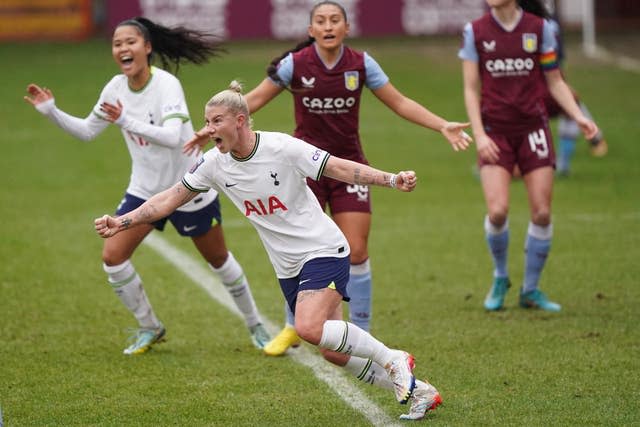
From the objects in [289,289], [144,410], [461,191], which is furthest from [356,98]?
[461,191]

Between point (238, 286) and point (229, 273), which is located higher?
point (229, 273)

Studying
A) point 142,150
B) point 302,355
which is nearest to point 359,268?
point 302,355

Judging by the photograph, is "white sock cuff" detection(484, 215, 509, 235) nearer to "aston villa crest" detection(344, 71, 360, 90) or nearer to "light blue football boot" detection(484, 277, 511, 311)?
"light blue football boot" detection(484, 277, 511, 311)

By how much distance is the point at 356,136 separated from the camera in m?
8.17

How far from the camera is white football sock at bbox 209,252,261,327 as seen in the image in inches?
333

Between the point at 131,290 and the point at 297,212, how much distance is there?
7.01 ft

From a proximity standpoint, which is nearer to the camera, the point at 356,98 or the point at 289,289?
the point at 289,289

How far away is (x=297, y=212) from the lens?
6.55 metres

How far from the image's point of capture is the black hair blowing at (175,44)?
8.52m

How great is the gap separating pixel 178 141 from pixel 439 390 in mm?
2485

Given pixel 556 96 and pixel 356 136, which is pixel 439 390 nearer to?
pixel 356 136

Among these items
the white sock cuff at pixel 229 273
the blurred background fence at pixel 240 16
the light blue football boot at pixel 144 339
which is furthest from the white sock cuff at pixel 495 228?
the blurred background fence at pixel 240 16

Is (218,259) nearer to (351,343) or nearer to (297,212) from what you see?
(297,212)

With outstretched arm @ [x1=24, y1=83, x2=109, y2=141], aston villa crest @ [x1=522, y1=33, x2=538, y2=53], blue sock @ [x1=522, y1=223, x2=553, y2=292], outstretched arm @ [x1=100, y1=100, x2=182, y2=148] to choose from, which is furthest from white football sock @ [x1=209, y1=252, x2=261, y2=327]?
aston villa crest @ [x1=522, y1=33, x2=538, y2=53]
